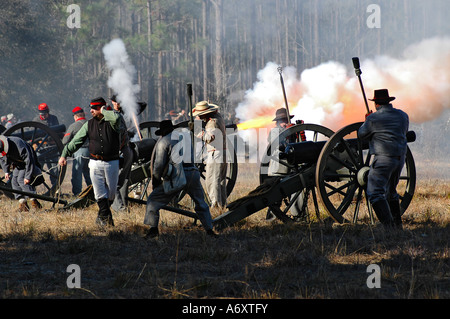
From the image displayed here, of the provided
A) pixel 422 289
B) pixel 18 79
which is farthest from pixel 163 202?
pixel 18 79

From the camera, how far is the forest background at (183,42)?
2614 centimetres

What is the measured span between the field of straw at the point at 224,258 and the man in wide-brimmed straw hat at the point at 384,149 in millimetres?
280

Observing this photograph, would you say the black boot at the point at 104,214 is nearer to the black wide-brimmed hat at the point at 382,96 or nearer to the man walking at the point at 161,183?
the man walking at the point at 161,183

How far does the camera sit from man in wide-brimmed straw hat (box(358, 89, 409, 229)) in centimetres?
675

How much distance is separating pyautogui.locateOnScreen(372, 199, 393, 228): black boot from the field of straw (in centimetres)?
13

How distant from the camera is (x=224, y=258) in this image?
5836 millimetres

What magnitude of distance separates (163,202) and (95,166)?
1.11m

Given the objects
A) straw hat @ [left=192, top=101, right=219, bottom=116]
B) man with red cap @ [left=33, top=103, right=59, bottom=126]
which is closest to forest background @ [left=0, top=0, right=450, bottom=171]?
man with red cap @ [left=33, top=103, right=59, bottom=126]

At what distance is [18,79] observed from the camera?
2588 cm

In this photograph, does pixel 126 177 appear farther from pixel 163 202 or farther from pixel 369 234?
pixel 369 234

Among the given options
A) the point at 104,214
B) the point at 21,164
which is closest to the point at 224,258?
the point at 104,214

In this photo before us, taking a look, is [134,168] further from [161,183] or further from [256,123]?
[256,123]

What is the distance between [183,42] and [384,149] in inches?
1282

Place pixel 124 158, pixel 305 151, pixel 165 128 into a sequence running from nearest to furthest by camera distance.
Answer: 1. pixel 165 128
2. pixel 305 151
3. pixel 124 158
